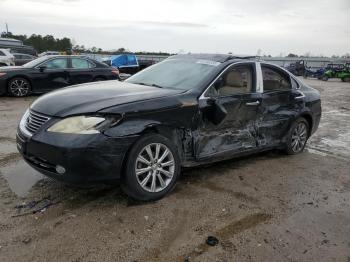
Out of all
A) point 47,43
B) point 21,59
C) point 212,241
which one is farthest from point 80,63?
point 47,43

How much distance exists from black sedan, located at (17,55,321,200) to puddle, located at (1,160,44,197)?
21.9 inches

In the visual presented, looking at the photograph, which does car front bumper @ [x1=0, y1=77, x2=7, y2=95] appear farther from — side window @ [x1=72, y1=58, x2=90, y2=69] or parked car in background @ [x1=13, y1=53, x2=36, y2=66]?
parked car in background @ [x1=13, y1=53, x2=36, y2=66]

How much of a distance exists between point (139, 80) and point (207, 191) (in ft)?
6.25

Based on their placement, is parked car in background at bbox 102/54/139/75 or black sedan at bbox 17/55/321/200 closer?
black sedan at bbox 17/55/321/200

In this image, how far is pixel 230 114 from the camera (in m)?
5.07

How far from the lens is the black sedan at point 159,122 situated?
12.5 ft

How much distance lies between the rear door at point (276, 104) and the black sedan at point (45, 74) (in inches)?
334

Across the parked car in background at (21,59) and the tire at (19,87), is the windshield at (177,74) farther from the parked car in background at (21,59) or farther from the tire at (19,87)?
the parked car in background at (21,59)

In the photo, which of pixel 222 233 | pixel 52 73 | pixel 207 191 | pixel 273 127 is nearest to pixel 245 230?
pixel 222 233

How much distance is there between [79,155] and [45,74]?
9.66m

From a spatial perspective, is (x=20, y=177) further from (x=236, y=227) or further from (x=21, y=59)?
(x=21, y=59)

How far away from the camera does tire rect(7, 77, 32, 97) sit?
1230 cm

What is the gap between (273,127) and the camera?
5.87 m

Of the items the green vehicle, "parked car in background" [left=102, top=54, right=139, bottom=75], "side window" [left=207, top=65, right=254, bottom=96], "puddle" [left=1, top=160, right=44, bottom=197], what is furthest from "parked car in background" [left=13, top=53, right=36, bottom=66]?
the green vehicle
